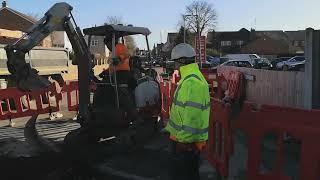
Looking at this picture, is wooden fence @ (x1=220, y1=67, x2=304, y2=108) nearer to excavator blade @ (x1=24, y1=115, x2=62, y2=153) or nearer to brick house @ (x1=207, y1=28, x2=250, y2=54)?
excavator blade @ (x1=24, y1=115, x2=62, y2=153)

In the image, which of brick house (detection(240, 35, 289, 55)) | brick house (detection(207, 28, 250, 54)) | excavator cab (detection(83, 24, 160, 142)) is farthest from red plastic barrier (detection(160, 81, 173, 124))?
brick house (detection(207, 28, 250, 54))

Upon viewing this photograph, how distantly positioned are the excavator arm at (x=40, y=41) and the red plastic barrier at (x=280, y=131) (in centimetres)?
363

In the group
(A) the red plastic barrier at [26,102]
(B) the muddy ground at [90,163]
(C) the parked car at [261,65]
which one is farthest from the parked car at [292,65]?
(B) the muddy ground at [90,163]

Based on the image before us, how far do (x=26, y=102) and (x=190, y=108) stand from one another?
10310 mm

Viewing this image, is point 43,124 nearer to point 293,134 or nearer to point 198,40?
point 293,134

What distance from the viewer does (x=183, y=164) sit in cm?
609

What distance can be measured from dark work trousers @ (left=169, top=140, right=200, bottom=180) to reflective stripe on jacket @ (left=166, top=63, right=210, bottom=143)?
223mm

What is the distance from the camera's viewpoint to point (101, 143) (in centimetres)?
1002

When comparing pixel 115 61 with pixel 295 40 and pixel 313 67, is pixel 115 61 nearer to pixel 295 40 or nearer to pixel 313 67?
A: pixel 313 67

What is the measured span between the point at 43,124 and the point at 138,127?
4497 mm

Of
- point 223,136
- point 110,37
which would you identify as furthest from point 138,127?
point 223,136

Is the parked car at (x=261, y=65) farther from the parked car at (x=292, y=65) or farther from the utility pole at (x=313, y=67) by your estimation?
the utility pole at (x=313, y=67)

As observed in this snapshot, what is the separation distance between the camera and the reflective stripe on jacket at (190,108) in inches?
227

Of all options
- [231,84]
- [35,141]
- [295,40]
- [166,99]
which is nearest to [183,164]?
[35,141]
